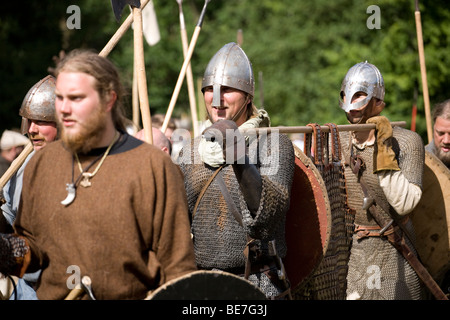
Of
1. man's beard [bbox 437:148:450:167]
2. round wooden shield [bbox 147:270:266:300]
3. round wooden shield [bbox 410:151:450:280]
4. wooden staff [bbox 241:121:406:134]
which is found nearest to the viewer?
round wooden shield [bbox 147:270:266:300]

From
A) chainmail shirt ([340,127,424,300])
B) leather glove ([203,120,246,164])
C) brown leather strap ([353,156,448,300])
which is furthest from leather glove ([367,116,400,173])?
leather glove ([203,120,246,164])

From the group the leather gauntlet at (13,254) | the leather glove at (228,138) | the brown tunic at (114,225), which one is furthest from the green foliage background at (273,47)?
the leather gauntlet at (13,254)

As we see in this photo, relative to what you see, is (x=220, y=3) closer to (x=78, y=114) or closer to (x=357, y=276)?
(x=357, y=276)

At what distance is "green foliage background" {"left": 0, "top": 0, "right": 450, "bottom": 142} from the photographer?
13672 mm

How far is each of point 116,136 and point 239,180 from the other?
2.36ft

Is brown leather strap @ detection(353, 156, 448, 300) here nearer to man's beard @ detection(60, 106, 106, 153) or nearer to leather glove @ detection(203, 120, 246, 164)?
leather glove @ detection(203, 120, 246, 164)

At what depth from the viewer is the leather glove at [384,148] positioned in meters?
5.22

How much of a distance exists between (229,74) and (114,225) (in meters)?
1.55

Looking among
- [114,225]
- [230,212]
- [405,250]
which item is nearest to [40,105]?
[230,212]

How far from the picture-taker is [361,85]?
5746 millimetres

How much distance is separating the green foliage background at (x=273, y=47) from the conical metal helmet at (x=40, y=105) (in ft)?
30.2

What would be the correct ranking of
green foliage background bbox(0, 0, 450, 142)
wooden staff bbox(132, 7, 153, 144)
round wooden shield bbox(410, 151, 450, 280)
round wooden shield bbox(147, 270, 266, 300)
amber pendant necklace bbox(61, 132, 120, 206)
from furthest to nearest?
green foliage background bbox(0, 0, 450, 142), round wooden shield bbox(410, 151, 450, 280), wooden staff bbox(132, 7, 153, 144), amber pendant necklace bbox(61, 132, 120, 206), round wooden shield bbox(147, 270, 266, 300)

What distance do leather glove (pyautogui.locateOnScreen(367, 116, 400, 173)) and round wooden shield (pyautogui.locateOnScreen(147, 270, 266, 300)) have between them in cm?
220

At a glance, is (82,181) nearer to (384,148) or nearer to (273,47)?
(384,148)
